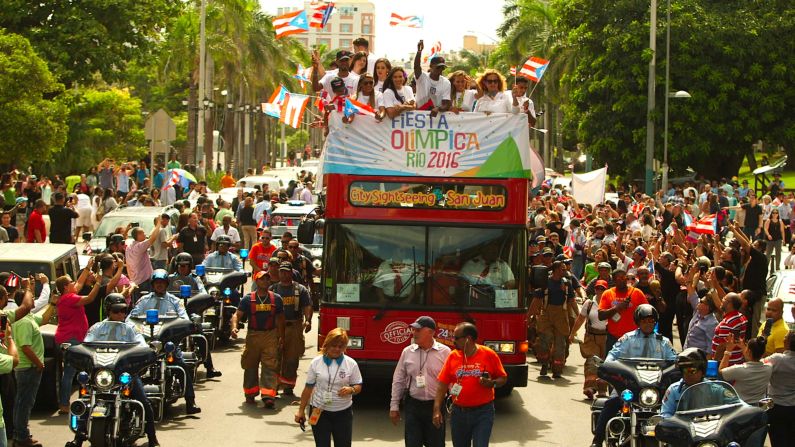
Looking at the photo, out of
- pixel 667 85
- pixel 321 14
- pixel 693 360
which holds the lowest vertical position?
pixel 693 360

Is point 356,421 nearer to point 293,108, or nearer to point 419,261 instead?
point 419,261

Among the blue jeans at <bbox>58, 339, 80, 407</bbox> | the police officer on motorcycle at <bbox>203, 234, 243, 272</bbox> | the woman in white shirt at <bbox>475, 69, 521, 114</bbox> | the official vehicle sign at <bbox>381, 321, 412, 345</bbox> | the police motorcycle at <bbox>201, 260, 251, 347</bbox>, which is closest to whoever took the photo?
the blue jeans at <bbox>58, 339, 80, 407</bbox>

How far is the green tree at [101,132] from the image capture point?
5975cm

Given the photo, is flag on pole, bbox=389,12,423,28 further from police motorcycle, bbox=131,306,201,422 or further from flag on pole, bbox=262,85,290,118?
police motorcycle, bbox=131,306,201,422

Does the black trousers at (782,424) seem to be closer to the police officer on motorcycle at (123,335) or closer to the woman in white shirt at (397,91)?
the woman in white shirt at (397,91)

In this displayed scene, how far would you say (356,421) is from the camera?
15.2m

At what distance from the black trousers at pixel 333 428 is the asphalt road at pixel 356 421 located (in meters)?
2.57

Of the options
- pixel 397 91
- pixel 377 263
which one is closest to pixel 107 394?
pixel 377 263

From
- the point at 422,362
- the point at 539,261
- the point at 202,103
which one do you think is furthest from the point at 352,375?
the point at 202,103

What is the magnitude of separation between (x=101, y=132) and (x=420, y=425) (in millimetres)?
60424

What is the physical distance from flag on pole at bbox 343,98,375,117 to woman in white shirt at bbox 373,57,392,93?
0.42m

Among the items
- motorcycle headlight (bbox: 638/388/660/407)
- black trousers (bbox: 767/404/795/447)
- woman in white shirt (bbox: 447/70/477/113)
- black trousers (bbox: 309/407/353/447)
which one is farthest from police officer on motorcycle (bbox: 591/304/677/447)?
woman in white shirt (bbox: 447/70/477/113)

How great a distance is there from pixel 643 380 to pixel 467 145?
413cm

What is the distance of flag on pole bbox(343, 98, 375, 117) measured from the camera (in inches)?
611
